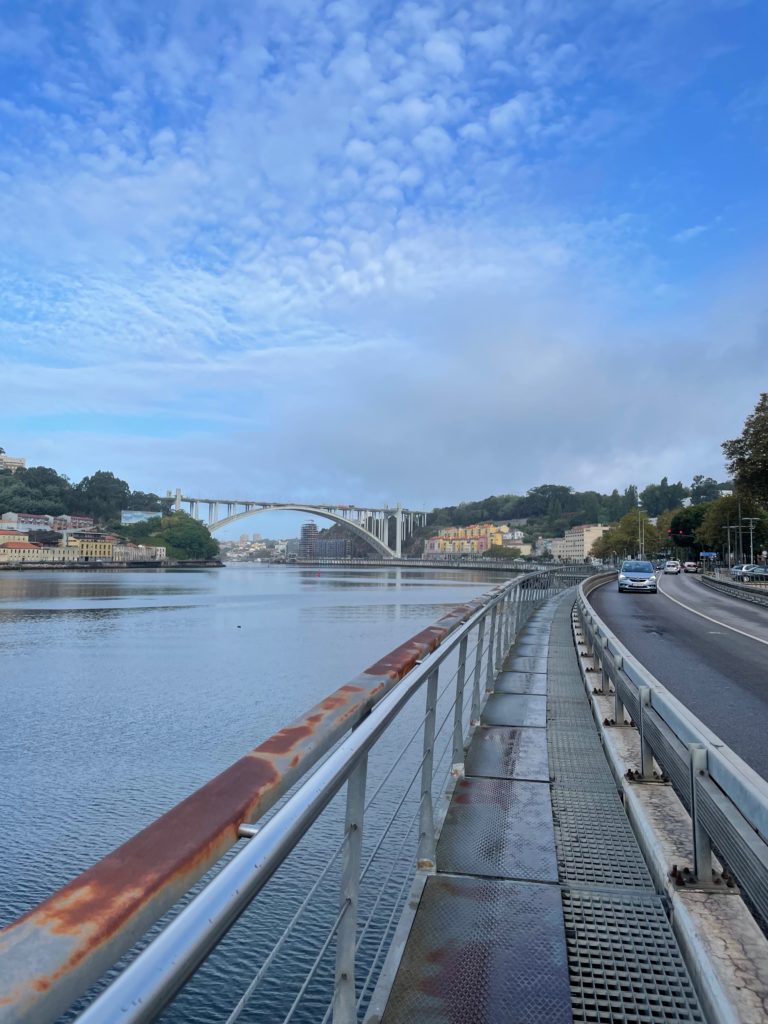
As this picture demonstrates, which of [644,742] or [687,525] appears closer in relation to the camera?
[644,742]

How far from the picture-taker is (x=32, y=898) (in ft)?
17.1

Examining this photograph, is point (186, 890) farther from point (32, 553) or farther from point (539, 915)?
point (32, 553)

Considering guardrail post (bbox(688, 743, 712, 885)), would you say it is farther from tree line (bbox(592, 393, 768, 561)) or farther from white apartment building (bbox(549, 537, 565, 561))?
white apartment building (bbox(549, 537, 565, 561))

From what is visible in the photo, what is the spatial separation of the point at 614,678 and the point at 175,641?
18.7 metres

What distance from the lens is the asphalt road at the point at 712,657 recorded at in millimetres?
6039

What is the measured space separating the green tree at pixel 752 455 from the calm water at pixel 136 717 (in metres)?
12.5

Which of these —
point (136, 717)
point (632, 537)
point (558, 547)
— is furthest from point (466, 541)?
point (136, 717)

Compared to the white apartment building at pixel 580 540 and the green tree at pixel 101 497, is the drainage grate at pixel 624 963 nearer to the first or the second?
the green tree at pixel 101 497

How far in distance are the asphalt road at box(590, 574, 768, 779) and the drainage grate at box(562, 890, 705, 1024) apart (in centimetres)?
222

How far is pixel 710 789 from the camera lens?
7.79 ft

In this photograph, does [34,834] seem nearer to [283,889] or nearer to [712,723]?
[283,889]

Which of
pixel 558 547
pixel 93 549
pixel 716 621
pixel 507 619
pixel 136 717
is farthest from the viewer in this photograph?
pixel 558 547

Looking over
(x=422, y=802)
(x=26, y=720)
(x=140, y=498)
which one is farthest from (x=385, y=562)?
(x=422, y=802)

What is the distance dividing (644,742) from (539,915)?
142 cm
